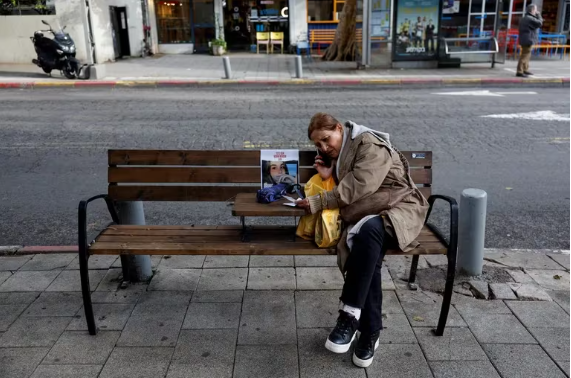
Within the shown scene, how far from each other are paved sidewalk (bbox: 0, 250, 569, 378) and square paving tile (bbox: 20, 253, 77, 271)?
2 centimetres

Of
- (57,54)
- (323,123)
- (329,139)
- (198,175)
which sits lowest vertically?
(198,175)

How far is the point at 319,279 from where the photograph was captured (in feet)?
12.6

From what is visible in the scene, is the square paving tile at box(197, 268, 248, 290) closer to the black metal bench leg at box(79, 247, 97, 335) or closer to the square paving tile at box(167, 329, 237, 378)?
the square paving tile at box(167, 329, 237, 378)

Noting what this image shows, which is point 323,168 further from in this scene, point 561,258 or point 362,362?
point 561,258

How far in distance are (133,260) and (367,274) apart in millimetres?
1774

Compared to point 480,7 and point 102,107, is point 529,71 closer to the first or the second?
point 480,7

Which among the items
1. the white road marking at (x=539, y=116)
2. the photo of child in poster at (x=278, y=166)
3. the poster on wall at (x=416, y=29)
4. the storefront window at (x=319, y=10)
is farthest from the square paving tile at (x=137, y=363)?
the storefront window at (x=319, y=10)

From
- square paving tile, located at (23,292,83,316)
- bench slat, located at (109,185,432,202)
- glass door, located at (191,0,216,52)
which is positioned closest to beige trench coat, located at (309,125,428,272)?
bench slat, located at (109,185,432,202)

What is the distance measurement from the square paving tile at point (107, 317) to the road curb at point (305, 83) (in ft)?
40.7

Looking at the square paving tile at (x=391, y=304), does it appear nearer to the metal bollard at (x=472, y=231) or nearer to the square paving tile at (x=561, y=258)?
the metal bollard at (x=472, y=231)

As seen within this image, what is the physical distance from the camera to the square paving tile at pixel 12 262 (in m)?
4.02

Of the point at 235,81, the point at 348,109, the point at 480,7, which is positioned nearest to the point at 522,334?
the point at 348,109

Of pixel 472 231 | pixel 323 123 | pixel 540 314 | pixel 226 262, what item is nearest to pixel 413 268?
pixel 472 231

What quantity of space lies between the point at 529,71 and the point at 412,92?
5.43 m
